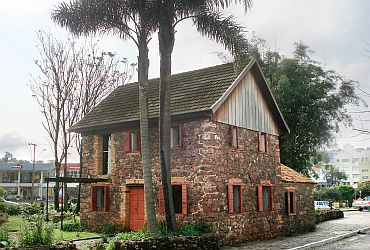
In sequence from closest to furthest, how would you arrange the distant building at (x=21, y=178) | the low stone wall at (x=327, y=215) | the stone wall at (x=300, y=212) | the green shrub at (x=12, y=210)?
the stone wall at (x=300, y=212), the low stone wall at (x=327, y=215), the green shrub at (x=12, y=210), the distant building at (x=21, y=178)

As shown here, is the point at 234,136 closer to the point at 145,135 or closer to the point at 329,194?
the point at 145,135

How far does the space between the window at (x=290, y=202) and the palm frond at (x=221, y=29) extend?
979 cm

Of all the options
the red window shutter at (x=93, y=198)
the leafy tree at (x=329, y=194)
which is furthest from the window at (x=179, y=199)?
the leafy tree at (x=329, y=194)

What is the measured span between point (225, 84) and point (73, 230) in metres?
10.3

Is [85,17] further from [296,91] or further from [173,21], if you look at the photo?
[296,91]

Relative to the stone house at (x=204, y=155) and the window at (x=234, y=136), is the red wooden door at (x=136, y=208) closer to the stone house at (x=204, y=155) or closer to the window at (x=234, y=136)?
the stone house at (x=204, y=155)

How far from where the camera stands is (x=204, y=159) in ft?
56.6

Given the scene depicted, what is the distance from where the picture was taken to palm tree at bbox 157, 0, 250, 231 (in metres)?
16.1

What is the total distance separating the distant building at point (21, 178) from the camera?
7881 centimetres

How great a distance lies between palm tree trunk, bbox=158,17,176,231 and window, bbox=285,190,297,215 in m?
9.19

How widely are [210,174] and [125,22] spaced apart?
6.60 metres

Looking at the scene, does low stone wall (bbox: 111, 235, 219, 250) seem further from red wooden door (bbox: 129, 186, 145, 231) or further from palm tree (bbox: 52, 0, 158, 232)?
red wooden door (bbox: 129, 186, 145, 231)

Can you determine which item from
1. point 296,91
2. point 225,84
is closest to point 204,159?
point 225,84

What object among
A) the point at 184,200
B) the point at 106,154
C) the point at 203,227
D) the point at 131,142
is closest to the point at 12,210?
the point at 106,154
